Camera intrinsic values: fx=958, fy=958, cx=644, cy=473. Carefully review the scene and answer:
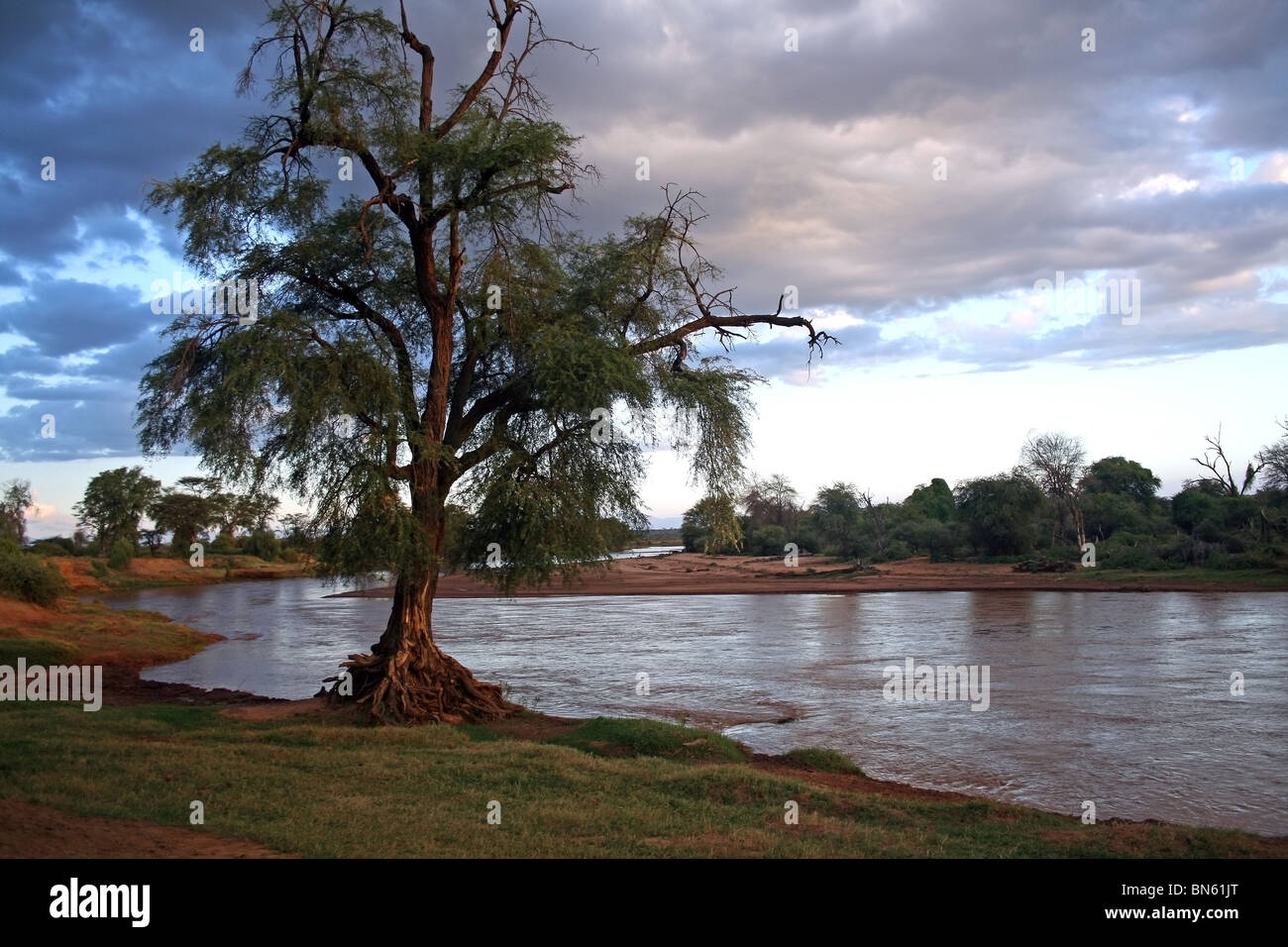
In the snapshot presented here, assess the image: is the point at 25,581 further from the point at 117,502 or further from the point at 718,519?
the point at 117,502

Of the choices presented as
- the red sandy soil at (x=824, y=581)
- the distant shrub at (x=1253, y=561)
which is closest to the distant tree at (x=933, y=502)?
the red sandy soil at (x=824, y=581)

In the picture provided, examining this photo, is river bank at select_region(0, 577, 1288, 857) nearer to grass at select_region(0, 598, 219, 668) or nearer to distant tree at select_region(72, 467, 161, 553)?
grass at select_region(0, 598, 219, 668)

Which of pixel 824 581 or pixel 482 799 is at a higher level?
pixel 482 799

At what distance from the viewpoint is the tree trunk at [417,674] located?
17.0 meters

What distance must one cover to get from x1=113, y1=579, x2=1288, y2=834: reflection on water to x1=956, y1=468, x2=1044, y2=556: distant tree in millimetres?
19150

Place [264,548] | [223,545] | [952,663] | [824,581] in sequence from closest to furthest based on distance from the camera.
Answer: [952,663] < [824,581] < [264,548] < [223,545]

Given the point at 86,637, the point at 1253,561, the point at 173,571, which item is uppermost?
the point at 1253,561

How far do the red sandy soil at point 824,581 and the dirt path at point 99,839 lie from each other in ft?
137

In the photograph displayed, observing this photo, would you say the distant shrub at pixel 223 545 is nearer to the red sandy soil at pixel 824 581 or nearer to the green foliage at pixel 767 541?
the red sandy soil at pixel 824 581

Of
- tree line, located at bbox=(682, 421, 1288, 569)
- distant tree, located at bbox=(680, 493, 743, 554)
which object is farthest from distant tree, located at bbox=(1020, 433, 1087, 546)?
distant tree, located at bbox=(680, 493, 743, 554)

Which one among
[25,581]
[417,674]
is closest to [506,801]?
[417,674]

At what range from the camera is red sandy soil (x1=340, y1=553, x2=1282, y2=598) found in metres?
55.3

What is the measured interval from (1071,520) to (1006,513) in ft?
24.7

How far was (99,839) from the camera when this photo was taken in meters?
7.74
